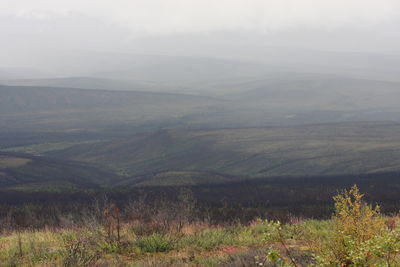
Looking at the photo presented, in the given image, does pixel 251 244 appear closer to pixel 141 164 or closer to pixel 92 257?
pixel 92 257

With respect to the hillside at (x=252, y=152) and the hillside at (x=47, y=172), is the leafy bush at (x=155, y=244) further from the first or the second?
the hillside at (x=252, y=152)

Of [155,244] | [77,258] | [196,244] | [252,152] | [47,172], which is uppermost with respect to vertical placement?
[77,258]

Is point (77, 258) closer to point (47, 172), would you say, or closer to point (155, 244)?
point (155, 244)

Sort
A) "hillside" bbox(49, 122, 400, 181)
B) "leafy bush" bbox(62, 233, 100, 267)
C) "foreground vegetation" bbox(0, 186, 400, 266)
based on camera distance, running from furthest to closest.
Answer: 1. "hillside" bbox(49, 122, 400, 181)
2. "leafy bush" bbox(62, 233, 100, 267)
3. "foreground vegetation" bbox(0, 186, 400, 266)

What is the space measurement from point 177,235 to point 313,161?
437 ft

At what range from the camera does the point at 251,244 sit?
1226 cm

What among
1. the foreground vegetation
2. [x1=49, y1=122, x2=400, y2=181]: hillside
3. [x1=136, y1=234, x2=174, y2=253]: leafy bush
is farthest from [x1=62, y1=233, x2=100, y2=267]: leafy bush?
[x1=49, y1=122, x2=400, y2=181]: hillside

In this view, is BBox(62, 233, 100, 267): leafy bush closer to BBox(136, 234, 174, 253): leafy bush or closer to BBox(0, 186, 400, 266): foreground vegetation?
BBox(0, 186, 400, 266): foreground vegetation

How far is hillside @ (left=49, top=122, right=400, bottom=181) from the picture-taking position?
134000 mm

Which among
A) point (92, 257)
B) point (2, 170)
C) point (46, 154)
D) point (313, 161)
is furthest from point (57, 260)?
point (46, 154)

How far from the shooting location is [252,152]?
161125 mm

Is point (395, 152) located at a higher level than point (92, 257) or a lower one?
lower

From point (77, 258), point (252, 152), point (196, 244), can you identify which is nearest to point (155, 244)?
point (196, 244)

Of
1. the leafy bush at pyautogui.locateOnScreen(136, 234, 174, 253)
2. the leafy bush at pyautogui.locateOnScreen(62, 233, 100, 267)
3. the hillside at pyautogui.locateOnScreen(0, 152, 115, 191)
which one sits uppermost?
the leafy bush at pyautogui.locateOnScreen(62, 233, 100, 267)
